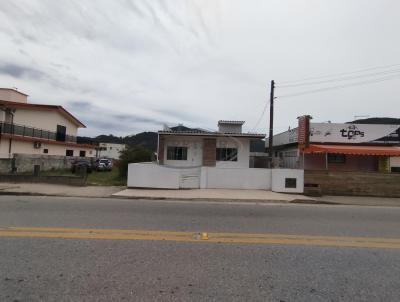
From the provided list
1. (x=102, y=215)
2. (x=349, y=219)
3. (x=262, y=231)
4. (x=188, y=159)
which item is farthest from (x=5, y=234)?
(x=188, y=159)

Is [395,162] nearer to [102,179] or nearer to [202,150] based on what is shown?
[202,150]

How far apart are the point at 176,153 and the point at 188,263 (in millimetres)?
21093

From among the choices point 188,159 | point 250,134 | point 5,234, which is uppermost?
point 250,134

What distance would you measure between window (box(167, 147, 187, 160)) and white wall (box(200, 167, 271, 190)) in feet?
23.1

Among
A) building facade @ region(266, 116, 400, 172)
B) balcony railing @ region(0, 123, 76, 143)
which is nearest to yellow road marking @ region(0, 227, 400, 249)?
building facade @ region(266, 116, 400, 172)

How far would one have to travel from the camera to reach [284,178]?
60.6ft

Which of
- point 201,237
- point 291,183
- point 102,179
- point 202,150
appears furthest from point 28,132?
point 201,237

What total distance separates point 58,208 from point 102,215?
205 cm

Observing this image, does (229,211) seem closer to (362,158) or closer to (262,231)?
(262,231)

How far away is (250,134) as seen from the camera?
25094 millimetres

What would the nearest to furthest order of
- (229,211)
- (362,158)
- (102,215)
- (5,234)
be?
1. (5,234)
2. (102,215)
3. (229,211)
4. (362,158)

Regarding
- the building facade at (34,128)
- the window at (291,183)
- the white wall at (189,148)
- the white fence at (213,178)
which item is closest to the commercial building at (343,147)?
the window at (291,183)

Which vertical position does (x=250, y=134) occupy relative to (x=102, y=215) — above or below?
above

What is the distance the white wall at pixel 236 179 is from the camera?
1912 cm
